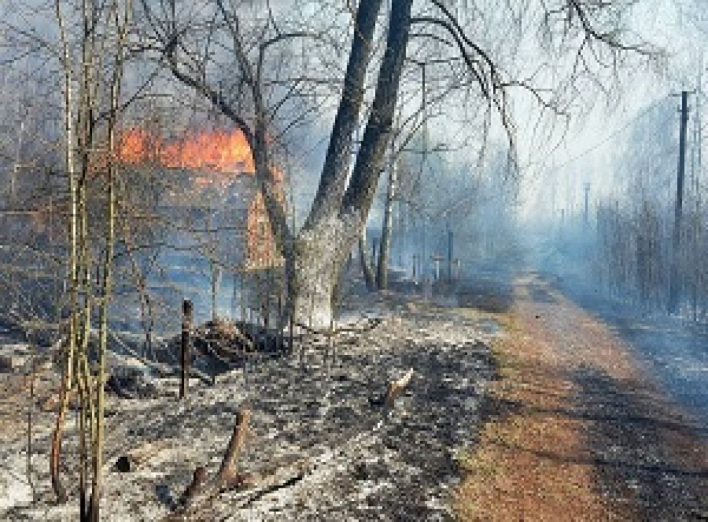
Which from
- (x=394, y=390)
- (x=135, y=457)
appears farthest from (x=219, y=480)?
(x=394, y=390)

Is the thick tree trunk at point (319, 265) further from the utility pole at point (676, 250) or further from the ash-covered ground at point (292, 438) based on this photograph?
the utility pole at point (676, 250)

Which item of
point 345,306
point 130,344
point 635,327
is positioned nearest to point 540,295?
point 635,327

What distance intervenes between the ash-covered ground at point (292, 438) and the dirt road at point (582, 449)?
0.37m

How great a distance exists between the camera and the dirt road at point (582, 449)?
5270 millimetres

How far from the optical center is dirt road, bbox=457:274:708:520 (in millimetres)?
5270

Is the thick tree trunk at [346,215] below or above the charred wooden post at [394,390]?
above

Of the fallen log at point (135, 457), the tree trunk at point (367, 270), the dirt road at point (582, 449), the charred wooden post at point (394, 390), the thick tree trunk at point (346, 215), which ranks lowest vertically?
the dirt road at point (582, 449)

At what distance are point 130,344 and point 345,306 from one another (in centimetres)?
590

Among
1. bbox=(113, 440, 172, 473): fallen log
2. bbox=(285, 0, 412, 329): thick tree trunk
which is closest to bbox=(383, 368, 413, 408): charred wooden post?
bbox=(113, 440, 172, 473): fallen log

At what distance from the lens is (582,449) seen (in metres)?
6.54

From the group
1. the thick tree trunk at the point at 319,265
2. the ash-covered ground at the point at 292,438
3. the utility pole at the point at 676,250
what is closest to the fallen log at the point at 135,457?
the ash-covered ground at the point at 292,438

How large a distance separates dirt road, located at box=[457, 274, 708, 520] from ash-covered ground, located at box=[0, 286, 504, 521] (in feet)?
1.21

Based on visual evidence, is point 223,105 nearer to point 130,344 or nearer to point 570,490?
point 130,344

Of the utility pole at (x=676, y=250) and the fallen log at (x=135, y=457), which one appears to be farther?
the utility pole at (x=676, y=250)
